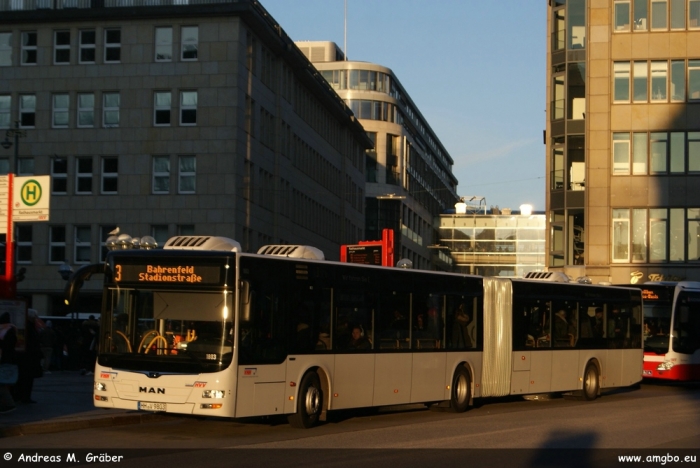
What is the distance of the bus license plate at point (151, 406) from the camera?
53.0 feet

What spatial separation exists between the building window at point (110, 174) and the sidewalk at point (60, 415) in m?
35.5

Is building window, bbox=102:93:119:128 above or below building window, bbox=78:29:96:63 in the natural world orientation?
below

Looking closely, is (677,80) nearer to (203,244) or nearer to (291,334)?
(291,334)

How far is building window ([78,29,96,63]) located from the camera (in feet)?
193

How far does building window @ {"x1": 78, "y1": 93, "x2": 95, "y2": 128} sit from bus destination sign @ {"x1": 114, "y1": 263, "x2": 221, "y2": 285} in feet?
141

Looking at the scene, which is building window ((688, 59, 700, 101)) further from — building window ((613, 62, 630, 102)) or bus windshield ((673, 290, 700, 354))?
bus windshield ((673, 290, 700, 354))

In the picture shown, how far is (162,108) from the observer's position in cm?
5816

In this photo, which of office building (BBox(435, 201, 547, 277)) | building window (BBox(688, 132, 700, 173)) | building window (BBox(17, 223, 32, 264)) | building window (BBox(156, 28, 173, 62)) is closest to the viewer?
building window (BBox(688, 132, 700, 173))

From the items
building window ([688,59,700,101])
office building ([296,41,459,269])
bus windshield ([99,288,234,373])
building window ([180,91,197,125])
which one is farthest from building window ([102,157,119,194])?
office building ([296,41,459,269])

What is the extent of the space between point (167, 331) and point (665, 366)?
20.7 m

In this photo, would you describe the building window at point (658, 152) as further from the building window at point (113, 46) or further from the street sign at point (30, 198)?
the street sign at point (30, 198)

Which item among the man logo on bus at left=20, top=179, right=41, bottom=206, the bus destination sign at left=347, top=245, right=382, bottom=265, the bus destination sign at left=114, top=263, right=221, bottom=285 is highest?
the man logo on bus at left=20, top=179, right=41, bottom=206

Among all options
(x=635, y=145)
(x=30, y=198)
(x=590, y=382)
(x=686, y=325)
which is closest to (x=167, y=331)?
(x=30, y=198)

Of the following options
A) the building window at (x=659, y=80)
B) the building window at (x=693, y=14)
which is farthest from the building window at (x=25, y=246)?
the building window at (x=693, y=14)
